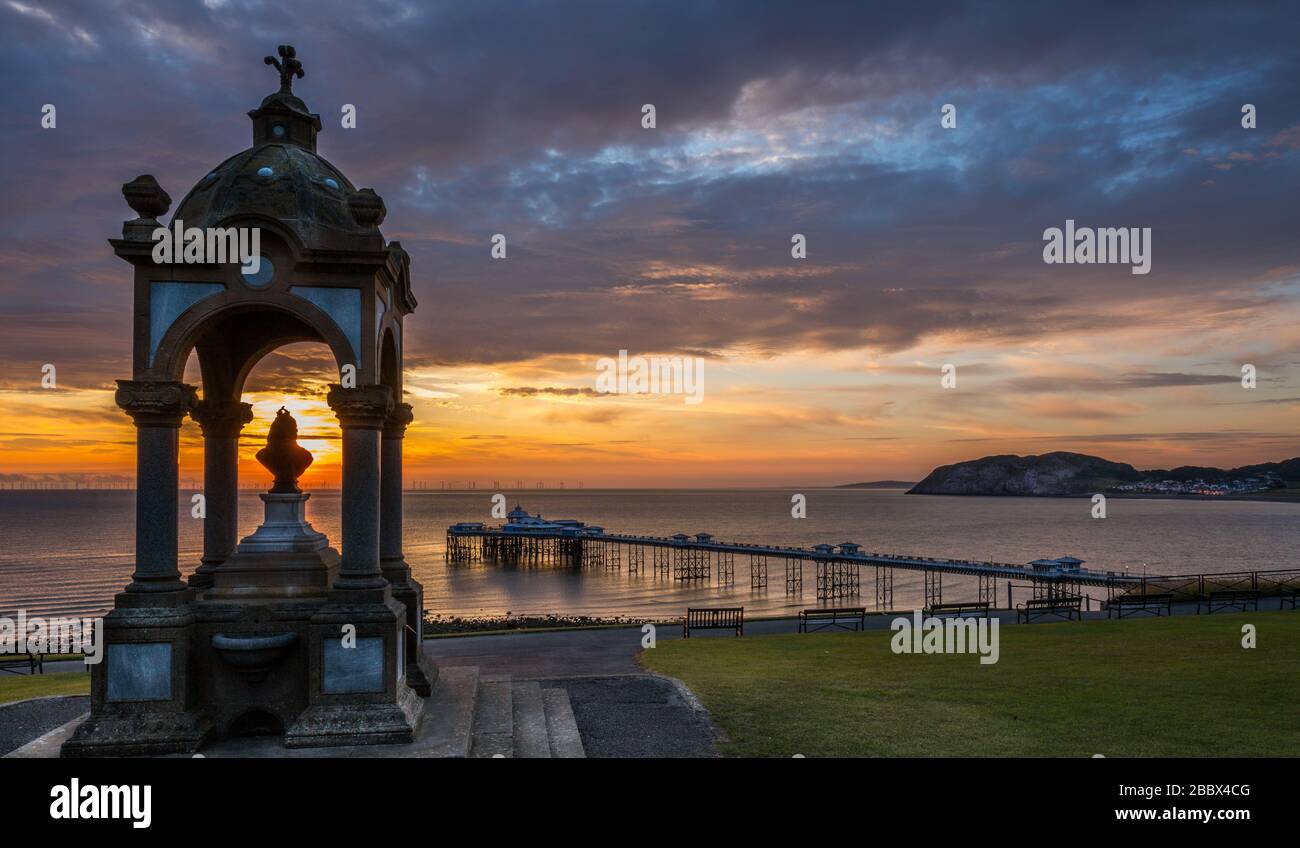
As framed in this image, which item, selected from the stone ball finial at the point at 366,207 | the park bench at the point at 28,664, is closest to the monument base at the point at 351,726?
the stone ball finial at the point at 366,207

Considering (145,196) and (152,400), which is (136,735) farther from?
(145,196)

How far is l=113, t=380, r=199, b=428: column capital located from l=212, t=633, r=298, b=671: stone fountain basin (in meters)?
2.41

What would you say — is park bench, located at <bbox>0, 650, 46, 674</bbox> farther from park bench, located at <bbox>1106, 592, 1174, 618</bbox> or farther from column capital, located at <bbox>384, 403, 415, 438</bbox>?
park bench, located at <bbox>1106, 592, 1174, 618</bbox>

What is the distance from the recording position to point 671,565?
335 feet

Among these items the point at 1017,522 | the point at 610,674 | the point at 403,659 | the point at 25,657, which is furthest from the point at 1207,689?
the point at 1017,522

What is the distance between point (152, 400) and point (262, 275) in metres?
1.77

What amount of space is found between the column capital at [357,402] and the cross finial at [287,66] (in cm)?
440

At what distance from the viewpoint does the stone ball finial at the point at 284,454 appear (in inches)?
383

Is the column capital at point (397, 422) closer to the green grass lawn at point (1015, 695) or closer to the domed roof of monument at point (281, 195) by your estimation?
the domed roof of monument at point (281, 195)

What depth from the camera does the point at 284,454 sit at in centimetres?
974

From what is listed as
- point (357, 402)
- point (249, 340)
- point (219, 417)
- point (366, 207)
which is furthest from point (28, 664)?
point (366, 207)

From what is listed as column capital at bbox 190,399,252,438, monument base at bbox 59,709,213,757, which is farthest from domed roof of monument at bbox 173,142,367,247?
monument base at bbox 59,709,213,757

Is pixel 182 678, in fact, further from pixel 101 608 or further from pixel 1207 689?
pixel 101 608

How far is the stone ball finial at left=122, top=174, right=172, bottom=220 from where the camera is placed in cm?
857
